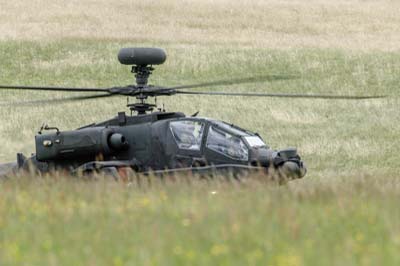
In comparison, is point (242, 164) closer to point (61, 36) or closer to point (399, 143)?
point (399, 143)

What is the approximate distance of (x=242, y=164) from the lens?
51.3 ft

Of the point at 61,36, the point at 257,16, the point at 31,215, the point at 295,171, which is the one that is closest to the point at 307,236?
the point at 31,215

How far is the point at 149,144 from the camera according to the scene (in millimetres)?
16125

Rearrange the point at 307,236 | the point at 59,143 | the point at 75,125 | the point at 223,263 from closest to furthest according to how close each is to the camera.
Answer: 1. the point at 223,263
2. the point at 307,236
3. the point at 59,143
4. the point at 75,125

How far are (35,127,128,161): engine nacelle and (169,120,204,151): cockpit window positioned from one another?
82 cm

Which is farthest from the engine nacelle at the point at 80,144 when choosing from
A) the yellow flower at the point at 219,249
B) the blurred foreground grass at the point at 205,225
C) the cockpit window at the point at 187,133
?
the yellow flower at the point at 219,249

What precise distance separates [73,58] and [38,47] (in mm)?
2488

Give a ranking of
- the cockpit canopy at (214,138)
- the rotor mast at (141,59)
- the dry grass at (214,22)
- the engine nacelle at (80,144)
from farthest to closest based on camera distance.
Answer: the dry grass at (214,22) → the engine nacelle at (80,144) → the rotor mast at (141,59) → the cockpit canopy at (214,138)

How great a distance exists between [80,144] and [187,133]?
163 cm

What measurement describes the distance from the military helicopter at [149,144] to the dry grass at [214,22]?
1189 inches

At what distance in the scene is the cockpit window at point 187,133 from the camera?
52.2 ft

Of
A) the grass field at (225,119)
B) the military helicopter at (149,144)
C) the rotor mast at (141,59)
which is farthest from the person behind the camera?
the rotor mast at (141,59)

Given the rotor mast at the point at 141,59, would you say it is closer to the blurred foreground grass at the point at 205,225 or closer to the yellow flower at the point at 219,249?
the blurred foreground grass at the point at 205,225

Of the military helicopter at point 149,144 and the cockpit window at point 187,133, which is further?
the cockpit window at point 187,133
